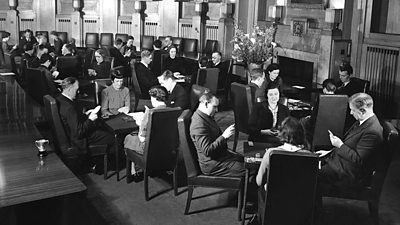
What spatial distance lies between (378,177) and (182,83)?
455 centimetres

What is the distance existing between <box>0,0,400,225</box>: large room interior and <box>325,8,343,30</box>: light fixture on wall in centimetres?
2

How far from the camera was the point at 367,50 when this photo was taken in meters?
8.27

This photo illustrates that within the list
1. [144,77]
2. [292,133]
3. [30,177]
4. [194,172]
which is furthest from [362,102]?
[144,77]

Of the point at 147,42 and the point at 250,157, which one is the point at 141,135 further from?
the point at 147,42

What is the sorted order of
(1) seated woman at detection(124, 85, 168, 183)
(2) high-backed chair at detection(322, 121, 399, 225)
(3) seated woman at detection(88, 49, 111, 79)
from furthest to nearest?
(3) seated woman at detection(88, 49, 111, 79), (1) seated woman at detection(124, 85, 168, 183), (2) high-backed chair at detection(322, 121, 399, 225)

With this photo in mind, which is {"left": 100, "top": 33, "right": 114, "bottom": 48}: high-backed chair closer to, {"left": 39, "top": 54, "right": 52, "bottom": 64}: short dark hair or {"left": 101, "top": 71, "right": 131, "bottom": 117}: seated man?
{"left": 39, "top": 54, "right": 52, "bottom": 64}: short dark hair

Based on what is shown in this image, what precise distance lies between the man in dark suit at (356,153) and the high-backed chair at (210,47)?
7.75 meters

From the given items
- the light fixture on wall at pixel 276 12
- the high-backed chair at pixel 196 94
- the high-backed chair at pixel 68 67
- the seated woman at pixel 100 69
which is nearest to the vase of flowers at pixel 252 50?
the high-backed chair at pixel 196 94

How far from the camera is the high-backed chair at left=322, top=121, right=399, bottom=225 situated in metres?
4.09

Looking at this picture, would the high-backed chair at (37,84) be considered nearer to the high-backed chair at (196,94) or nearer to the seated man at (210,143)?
the high-backed chair at (196,94)

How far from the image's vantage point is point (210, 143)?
4.42m

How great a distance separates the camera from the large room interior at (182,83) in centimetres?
391

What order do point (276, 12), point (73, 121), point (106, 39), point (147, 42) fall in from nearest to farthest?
point (73, 121), point (276, 12), point (147, 42), point (106, 39)

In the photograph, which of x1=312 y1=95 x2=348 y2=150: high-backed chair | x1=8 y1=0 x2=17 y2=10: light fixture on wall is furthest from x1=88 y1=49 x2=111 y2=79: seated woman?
x1=8 y1=0 x2=17 y2=10: light fixture on wall
